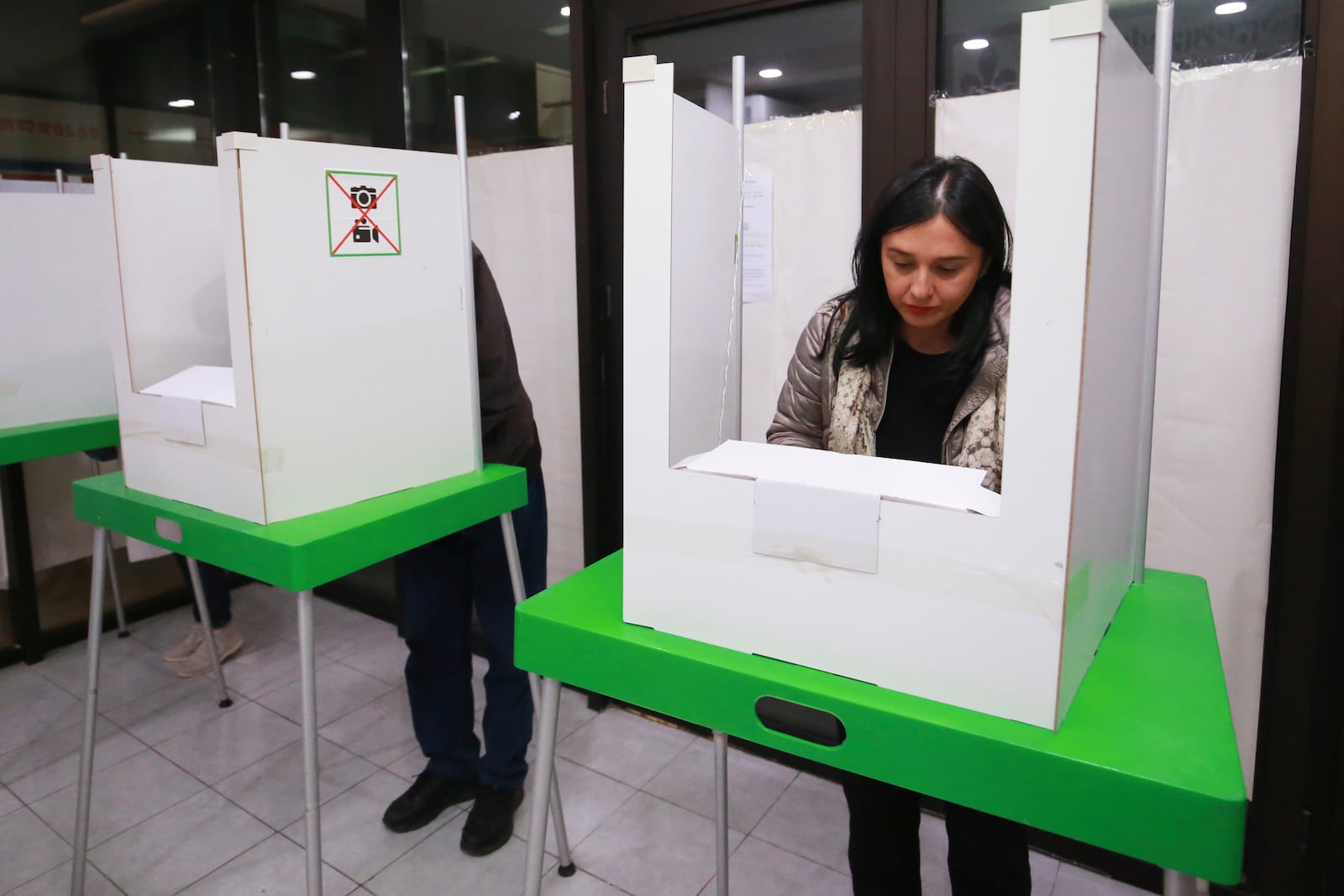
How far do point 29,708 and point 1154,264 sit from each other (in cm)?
271

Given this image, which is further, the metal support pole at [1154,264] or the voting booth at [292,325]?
the voting booth at [292,325]

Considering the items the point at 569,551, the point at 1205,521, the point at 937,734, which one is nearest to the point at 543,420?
the point at 569,551

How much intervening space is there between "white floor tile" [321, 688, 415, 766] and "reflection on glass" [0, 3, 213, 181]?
1724mm

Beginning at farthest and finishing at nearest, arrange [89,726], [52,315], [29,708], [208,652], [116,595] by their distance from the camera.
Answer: [116,595]
[208,652]
[29,708]
[52,315]
[89,726]

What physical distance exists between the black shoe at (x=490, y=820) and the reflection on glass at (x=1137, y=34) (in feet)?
5.33

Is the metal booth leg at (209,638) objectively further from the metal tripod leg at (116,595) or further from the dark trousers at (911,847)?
the dark trousers at (911,847)

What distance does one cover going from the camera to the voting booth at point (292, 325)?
1.29 meters

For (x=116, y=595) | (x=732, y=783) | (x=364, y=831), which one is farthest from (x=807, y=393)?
(x=116, y=595)

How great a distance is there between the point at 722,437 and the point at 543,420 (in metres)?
1.30

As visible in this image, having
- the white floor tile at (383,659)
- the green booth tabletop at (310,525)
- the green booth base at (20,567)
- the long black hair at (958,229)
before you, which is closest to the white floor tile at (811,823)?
the green booth tabletop at (310,525)

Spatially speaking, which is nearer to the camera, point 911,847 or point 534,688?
point 911,847

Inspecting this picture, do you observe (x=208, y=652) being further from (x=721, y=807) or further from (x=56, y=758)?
(x=721, y=807)

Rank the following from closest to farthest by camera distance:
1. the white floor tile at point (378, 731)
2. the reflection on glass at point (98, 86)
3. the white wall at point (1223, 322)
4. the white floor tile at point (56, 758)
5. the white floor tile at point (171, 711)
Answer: the white wall at point (1223, 322) → the white floor tile at point (56, 758) → the white floor tile at point (378, 731) → the white floor tile at point (171, 711) → the reflection on glass at point (98, 86)

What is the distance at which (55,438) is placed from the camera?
6.61 feet
